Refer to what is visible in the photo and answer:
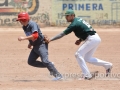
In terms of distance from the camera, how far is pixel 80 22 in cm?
1095

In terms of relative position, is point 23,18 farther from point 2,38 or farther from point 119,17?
point 119,17

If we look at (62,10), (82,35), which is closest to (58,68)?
(82,35)

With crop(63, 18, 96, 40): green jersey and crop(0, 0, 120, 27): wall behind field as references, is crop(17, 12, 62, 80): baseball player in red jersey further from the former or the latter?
crop(0, 0, 120, 27): wall behind field

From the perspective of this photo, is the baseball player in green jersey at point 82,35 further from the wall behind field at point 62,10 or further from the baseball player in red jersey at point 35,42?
the wall behind field at point 62,10

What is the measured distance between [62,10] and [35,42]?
707 inches

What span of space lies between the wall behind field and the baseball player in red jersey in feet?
57.3

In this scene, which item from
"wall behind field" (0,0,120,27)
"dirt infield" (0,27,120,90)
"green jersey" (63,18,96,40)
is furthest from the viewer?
"wall behind field" (0,0,120,27)

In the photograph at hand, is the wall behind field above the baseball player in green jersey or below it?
below

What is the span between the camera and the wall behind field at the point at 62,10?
93.5 feet

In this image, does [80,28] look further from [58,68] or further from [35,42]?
[58,68]

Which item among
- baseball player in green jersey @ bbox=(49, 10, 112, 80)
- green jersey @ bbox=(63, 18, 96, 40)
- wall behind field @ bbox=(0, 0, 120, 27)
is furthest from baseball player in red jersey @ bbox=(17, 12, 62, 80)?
wall behind field @ bbox=(0, 0, 120, 27)

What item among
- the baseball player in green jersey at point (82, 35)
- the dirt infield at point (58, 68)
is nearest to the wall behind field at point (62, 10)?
the dirt infield at point (58, 68)

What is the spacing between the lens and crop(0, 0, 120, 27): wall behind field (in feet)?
93.5

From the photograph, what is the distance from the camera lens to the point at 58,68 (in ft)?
44.2
